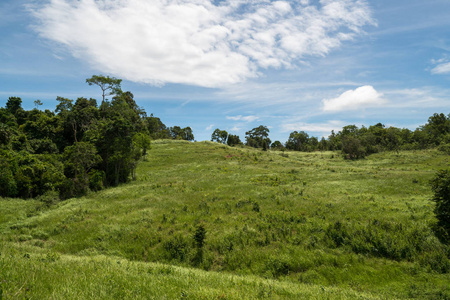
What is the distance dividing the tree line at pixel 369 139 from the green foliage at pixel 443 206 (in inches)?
2570

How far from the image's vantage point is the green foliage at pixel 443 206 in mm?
12863

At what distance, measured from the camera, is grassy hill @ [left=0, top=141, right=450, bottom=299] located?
6.79 metres

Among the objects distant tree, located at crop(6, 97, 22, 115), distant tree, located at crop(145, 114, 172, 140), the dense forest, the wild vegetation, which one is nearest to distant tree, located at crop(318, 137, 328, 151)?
the dense forest

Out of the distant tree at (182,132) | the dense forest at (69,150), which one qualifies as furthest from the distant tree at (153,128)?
the dense forest at (69,150)

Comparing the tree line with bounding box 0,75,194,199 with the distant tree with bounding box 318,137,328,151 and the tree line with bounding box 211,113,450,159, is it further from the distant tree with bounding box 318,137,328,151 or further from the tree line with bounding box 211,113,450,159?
the distant tree with bounding box 318,137,328,151

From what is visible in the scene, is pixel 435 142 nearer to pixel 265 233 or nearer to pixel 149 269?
pixel 265 233

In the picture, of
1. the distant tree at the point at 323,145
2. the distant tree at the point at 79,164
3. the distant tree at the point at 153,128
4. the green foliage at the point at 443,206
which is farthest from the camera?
the distant tree at the point at 323,145

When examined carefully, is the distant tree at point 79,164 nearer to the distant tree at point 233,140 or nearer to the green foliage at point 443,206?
the green foliage at point 443,206

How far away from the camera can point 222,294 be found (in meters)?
6.25

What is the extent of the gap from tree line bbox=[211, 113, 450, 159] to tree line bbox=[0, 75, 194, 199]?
69530 millimetres

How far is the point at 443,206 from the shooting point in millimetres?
13789

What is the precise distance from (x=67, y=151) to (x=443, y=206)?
42.6 meters

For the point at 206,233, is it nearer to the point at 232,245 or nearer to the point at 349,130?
the point at 232,245

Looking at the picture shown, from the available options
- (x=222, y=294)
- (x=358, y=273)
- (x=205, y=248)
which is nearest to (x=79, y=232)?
(x=205, y=248)
